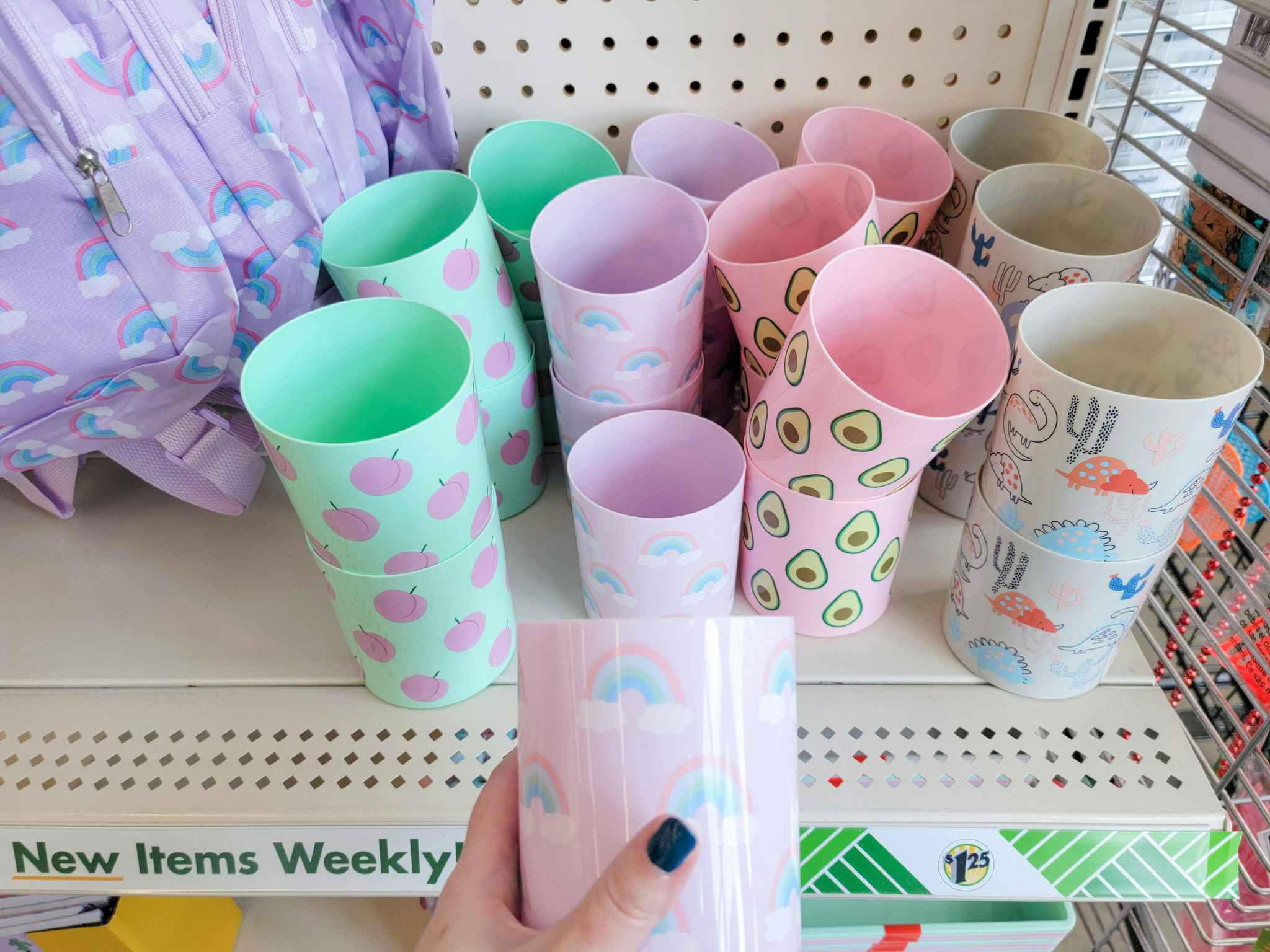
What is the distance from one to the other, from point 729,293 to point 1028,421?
23 centimetres

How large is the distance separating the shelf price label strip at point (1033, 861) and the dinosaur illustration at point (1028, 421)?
9.6 inches

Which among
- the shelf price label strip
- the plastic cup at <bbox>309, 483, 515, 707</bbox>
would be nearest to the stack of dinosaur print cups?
the shelf price label strip

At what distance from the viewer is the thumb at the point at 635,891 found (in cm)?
32

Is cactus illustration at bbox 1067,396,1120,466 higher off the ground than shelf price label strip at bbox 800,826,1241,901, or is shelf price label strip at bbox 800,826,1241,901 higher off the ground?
cactus illustration at bbox 1067,396,1120,466

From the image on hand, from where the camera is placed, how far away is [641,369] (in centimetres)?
65

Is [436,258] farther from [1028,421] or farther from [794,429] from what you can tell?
[1028,421]

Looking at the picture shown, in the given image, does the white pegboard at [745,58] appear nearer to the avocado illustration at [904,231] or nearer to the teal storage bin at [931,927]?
the avocado illustration at [904,231]

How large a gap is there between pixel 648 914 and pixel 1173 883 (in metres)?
0.43

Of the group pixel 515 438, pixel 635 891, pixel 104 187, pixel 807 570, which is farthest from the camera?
pixel 515 438

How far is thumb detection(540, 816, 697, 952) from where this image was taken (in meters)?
0.32

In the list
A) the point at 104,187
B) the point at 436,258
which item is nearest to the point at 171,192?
the point at 104,187

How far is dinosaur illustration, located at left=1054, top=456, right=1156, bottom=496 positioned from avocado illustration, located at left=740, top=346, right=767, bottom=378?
0.77 ft

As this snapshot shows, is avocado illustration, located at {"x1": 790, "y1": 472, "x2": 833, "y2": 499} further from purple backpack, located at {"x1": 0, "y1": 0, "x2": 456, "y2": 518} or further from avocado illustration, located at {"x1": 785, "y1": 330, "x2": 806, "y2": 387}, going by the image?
purple backpack, located at {"x1": 0, "y1": 0, "x2": 456, "y2": 518}

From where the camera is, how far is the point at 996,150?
789mm
